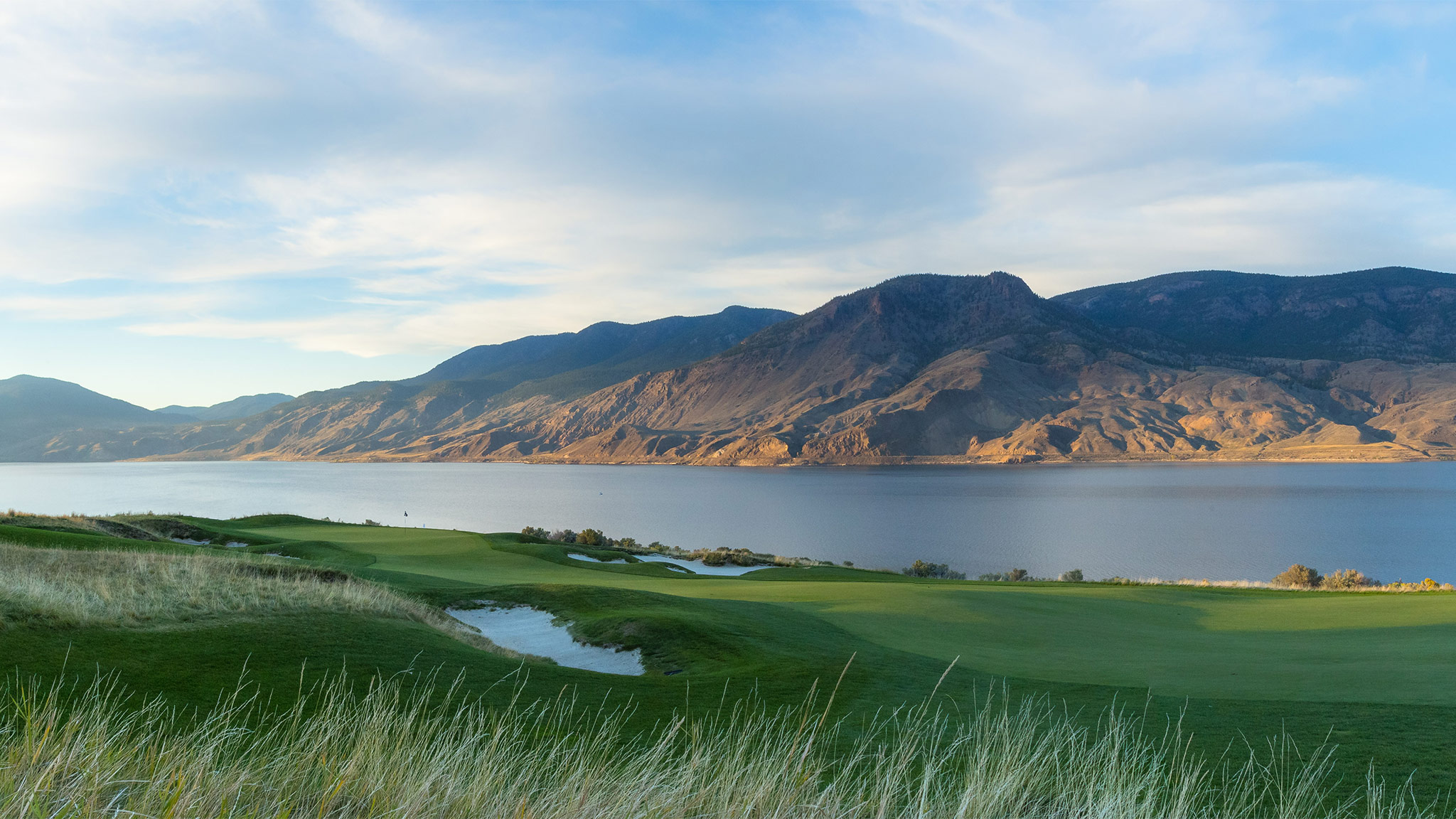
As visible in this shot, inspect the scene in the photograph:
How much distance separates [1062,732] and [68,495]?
131 m

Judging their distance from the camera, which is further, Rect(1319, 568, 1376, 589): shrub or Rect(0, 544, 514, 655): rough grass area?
Rect(1319, 568, 1376, 589): shrub

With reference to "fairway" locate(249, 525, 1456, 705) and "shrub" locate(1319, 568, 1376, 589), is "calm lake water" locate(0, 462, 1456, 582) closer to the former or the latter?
"shrub" locate(1319, 568, 1376, 589)

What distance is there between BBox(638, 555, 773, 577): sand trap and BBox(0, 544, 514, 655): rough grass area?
19753 millimetres

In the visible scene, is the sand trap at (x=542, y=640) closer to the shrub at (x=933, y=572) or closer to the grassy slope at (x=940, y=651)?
the grassy slope at (x=940, y=651)

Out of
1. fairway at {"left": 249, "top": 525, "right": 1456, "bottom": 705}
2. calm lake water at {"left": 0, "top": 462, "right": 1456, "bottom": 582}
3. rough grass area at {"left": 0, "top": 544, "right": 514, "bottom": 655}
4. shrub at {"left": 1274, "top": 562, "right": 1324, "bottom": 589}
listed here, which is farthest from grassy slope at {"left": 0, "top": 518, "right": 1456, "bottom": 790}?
calm lake water at {"left": 0, "top": 462, "right": 1456, "bottom": 582}

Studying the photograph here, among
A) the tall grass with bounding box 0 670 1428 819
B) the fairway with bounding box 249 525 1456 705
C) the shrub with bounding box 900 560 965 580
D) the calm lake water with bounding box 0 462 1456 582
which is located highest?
the tall grass with bounding box 0 670 1428 819

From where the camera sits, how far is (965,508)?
7731 cm

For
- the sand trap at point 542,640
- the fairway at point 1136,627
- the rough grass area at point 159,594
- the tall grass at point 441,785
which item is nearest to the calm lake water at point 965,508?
the fairway at point 1136,627

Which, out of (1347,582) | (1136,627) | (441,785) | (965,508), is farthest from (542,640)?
(965,508)

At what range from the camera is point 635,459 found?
19925 cm

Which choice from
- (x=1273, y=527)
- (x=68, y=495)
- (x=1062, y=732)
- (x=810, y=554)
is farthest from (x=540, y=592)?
(x=68, y=495)

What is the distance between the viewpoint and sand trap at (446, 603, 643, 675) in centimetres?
1202

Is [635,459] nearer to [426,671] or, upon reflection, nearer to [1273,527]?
[1273,527]

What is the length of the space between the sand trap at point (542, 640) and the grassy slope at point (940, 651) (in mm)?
355
